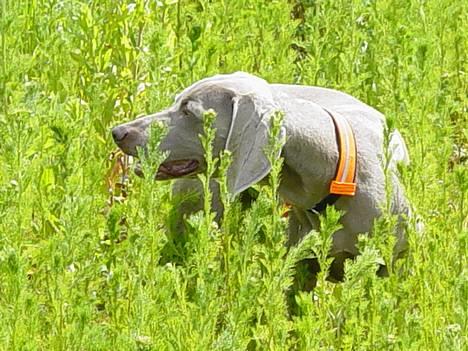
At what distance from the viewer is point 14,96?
369 cm

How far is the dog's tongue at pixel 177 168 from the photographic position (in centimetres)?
385

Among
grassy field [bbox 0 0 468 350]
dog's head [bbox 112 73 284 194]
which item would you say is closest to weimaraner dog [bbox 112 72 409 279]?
dog's head [bbox 112 73 284 194]

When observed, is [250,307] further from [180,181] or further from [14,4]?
[14,4]

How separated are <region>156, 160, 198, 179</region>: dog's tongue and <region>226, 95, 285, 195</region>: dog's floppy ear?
17 cm

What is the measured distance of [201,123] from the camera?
386cm

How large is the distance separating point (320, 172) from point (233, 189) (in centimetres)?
33

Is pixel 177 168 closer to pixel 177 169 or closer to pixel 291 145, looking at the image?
pixel 177 169

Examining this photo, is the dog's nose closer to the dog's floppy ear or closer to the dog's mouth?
the dog's mouth

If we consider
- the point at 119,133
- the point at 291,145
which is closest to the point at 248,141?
the point at 291,145

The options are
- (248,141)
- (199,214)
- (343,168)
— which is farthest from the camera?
(343,168)

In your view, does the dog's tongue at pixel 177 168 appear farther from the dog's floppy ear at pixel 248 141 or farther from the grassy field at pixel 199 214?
the dog's floppy ear at pixel 248 141

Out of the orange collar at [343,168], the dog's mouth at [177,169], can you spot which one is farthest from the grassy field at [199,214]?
the orange collar at [343,168]

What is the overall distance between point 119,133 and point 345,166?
2.43 feet

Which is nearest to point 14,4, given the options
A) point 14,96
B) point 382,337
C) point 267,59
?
point 14,96
